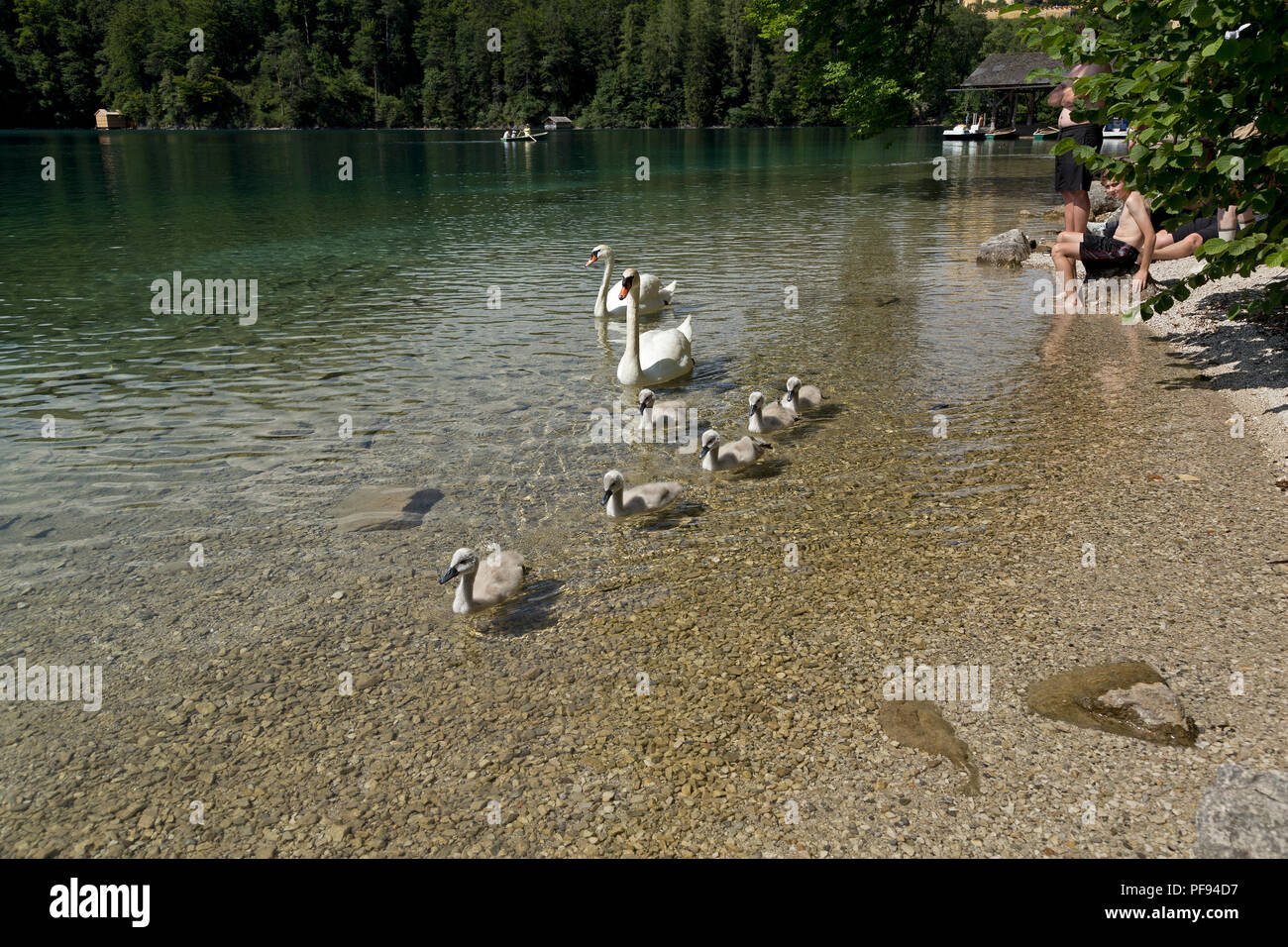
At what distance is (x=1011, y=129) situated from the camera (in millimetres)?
90562

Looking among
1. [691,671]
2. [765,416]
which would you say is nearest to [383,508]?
[691,671]

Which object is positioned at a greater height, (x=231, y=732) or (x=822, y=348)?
(x=822, y=348)

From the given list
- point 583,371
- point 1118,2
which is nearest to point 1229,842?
point 1118,2

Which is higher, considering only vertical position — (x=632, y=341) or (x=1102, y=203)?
(x=1102, y=203)

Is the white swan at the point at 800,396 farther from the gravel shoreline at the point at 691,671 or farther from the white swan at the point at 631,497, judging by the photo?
the white swan at the point at 631,497

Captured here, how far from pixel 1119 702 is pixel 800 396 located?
18.6ft

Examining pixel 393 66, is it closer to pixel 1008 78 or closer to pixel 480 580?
pixel 1008 78

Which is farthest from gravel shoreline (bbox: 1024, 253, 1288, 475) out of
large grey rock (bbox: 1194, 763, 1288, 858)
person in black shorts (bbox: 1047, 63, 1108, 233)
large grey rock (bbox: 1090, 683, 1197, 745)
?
large grey rock (bbox: 1194, 763, 1288, 858)

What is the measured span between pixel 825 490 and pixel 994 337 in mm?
6400

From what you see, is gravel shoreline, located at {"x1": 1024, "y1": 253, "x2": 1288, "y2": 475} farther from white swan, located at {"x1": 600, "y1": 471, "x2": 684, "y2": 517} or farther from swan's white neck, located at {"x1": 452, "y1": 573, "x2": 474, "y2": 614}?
swan's white neck, located at {"x1": 452, "y1": 573, "x2": 474, "y2": 614}

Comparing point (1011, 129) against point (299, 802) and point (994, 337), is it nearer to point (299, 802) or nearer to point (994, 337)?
point (994, 337)

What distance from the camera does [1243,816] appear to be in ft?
11.8

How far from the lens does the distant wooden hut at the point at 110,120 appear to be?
138 meters

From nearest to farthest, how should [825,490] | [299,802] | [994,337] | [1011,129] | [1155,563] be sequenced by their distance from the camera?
[299,802]
[1155,563]
[825,490]
[994,337]
[1011,129]
